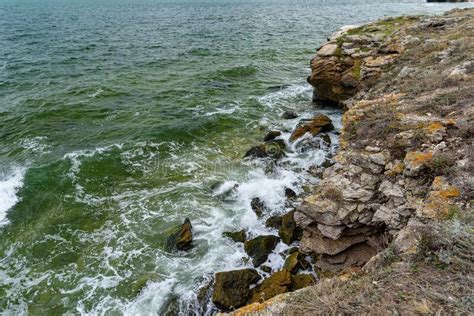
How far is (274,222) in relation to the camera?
35.9 feet

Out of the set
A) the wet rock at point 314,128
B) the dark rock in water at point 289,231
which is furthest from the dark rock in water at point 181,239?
the wet rock at point 314,128

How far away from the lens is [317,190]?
8.52 m

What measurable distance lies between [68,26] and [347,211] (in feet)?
187

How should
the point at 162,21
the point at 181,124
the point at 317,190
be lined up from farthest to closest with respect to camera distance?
1. the point at 162,21
2. the point at 181,124
3. the point at 317,190

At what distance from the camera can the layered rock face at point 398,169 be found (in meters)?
6.40

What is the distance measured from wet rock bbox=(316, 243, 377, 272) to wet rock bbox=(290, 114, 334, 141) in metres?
8.75

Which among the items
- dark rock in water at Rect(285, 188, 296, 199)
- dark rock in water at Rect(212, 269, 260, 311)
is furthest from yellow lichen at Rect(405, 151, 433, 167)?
dark rock in water at Rect(285, 188, 296, 199)

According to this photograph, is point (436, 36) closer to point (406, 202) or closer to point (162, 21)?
point (406, 202)

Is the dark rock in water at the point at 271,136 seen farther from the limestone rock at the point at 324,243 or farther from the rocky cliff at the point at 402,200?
the limestone rock at the point at 324,243

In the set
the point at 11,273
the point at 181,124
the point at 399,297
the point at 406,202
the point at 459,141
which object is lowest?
the point at 11,273

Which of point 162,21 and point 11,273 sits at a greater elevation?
point 162,21

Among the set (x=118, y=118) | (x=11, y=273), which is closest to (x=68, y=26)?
(x=118, y=118)

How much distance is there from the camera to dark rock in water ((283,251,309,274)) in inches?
346

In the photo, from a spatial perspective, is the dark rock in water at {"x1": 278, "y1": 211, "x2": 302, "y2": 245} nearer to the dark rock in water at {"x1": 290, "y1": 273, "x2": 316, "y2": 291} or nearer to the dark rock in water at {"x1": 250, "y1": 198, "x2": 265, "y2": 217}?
the dark rock in water at {"x1": 250, "y1": 198, "x2": 265, "y2": 217}
